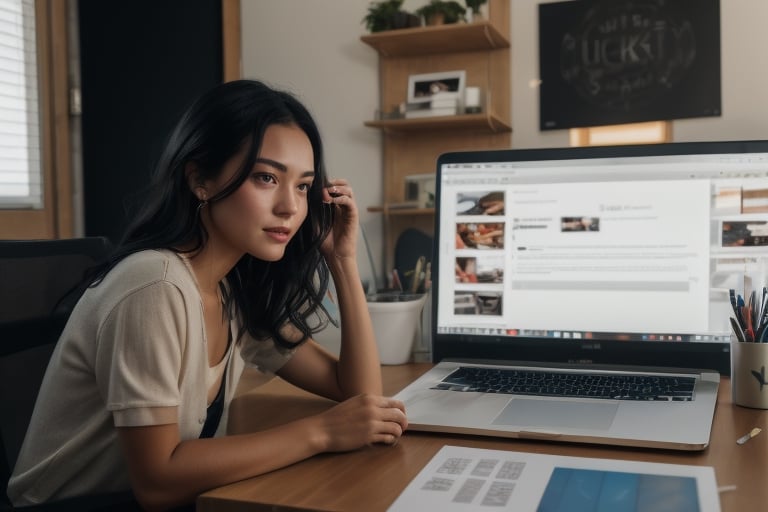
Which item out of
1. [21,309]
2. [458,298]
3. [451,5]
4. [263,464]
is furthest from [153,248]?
[451,5]

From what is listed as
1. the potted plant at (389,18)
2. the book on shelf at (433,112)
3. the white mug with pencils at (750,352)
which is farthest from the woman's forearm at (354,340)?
the potted plant at (389,18)

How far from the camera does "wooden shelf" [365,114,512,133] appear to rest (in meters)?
2.62

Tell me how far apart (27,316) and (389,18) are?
2013mm

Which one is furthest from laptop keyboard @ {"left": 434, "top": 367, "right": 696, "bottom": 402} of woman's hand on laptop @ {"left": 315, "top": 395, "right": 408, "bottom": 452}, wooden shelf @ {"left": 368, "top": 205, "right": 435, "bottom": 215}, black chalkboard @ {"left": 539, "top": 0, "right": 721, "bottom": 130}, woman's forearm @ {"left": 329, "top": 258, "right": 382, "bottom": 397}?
black chalkboard @ {"left": 539, "top": 0, "right": 721, "bottom": 130}

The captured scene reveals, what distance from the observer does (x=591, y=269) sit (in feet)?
3.72

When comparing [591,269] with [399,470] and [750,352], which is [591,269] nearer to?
[750,352]

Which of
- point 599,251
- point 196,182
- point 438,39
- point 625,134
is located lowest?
point 599,251

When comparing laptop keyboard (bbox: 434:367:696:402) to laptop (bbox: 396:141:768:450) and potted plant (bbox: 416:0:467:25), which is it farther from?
potted plant (bbox: 416:0:467:25)

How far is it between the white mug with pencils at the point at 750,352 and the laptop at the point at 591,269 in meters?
0.04

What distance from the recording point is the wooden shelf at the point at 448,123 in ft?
8.60

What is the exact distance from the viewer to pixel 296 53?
308cm

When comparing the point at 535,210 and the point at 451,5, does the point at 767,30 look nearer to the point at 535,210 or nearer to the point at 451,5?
the point at 451,5

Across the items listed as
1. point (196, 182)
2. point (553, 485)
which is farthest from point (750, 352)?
point (196, 182)

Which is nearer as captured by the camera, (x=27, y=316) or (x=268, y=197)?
(x=268, y=197)
